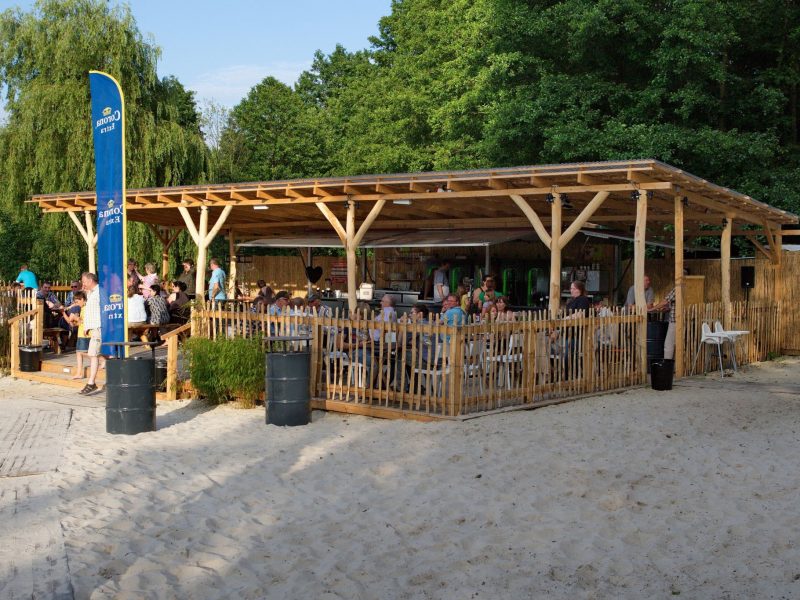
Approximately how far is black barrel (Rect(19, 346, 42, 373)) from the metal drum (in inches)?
265

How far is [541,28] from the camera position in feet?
73.4

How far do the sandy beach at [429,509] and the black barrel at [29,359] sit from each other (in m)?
5.31

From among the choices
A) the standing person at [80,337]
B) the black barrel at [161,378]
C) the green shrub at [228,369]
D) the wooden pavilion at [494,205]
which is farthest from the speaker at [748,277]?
the standing person at [80,337]

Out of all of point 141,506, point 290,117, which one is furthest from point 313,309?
point 290,117

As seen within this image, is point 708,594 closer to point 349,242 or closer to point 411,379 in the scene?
point 411,379

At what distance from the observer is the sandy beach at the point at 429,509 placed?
15.9 ft

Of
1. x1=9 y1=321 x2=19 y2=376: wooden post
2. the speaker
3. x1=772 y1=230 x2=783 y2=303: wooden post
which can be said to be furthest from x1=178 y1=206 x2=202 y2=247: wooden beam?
x1=772 y1=230 x2=783 y2=303: wooden post

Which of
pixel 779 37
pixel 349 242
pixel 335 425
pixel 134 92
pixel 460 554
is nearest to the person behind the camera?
pixel 460 554

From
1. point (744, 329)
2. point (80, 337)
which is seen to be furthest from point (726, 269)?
point (80, 337)

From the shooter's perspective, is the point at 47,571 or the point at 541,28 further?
the point at 541,28

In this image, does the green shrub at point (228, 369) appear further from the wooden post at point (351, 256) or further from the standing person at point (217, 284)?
the standing person at point (217, 284)

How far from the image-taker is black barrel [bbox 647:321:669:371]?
1304cm

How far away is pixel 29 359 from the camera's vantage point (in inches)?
561

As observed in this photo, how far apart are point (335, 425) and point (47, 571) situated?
469 cm
